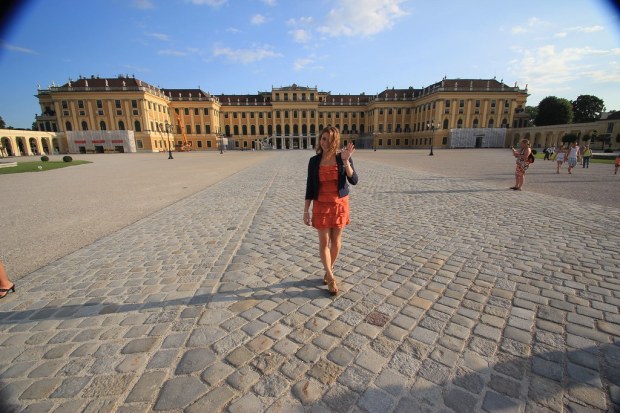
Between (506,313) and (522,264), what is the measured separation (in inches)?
60.4

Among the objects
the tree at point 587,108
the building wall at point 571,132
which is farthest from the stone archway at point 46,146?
the tree at point 587,108

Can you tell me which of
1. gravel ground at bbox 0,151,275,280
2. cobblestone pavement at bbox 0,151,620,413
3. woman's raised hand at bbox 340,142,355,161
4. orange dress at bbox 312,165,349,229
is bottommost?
gravel ground at bbox 0,151,275,280

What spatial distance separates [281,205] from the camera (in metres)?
8.11

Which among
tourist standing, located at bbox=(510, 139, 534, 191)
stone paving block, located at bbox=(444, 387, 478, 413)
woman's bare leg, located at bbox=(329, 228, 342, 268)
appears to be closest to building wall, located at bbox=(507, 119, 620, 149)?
tourist standing, located at bbox=(510, 139, 534, 191)

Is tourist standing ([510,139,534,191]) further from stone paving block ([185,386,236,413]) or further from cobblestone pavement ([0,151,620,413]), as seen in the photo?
stone paving block ([185,386,236,413])

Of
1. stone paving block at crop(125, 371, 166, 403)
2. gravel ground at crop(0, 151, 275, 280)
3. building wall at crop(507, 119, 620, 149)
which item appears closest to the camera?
Result: stone paving block at crop(125, 371, 166, 403)

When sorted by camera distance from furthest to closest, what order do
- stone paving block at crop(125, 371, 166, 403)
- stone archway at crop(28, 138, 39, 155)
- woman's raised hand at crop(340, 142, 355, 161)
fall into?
1. stone archway at crop(28, 138, 39, 155)
2. woman's raised hand at crop(340, 142, 355, 161)
3. stone paving block at crop(125, 371, 166, 403)

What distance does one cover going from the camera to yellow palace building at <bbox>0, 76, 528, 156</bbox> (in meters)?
58.6

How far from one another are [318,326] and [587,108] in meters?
94.6

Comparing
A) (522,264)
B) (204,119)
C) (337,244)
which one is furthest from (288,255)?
(204,119)

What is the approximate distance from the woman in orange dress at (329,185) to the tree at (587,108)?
9007cm

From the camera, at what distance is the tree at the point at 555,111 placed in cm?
6219

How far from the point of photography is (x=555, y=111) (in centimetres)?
6309

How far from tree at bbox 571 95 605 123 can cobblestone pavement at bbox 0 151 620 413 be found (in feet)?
288
